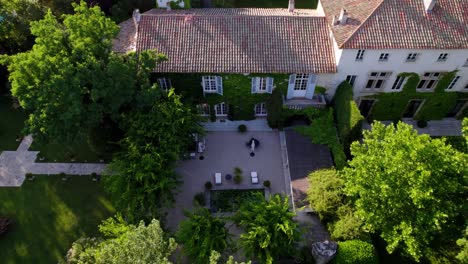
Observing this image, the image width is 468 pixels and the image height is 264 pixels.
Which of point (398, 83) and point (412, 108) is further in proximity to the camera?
point (412, 108)

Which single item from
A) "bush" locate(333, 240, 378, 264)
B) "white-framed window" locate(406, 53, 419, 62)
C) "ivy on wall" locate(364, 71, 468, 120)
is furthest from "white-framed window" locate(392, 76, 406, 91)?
"bush" locate(333, 240, 378, 264)

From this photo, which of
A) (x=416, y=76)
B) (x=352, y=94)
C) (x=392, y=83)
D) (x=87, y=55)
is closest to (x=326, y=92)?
(x=352, y=94)

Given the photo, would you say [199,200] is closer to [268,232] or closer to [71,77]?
[268,232]

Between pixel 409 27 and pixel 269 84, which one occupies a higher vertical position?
pixel 409 27

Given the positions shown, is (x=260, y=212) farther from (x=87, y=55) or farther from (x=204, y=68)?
(x=87, y=55)

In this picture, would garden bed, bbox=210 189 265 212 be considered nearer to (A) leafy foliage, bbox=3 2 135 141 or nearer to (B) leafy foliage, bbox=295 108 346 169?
(B) leafy foliage, bbox=295 108 346 169

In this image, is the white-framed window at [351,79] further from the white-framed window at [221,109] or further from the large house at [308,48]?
the white-framed window at [221,109]

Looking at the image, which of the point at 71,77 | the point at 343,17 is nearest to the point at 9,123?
the point at 71,77
